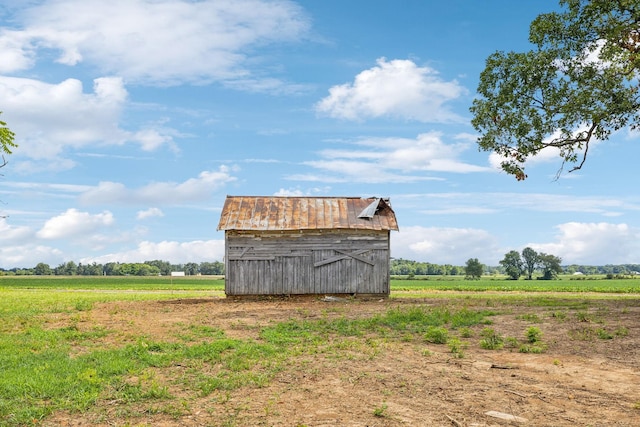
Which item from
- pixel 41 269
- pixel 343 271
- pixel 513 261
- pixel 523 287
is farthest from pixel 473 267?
pixel 41 269

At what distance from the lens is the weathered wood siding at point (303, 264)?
102ft

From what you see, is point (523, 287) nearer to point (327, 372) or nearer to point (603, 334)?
point (603, 334)

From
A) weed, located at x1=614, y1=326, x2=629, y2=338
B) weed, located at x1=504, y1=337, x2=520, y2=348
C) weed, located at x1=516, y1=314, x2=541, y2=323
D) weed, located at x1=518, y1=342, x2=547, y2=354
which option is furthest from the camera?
weed, located at x1=516, y1=314, x2=541, y2=323

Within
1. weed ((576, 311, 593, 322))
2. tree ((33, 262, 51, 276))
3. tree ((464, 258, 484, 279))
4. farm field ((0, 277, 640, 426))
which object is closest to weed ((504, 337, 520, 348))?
farm field ((0, 277, 640, 426))

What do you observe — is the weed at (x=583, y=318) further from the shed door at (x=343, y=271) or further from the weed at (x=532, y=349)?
the shed door at (x=343, y=271)

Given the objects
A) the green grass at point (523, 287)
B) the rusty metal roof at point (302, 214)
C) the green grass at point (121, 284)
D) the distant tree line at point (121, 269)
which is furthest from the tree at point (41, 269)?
the rusty metal roof at point (302, 214)

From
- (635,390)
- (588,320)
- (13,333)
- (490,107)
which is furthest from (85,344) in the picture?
(490,107)

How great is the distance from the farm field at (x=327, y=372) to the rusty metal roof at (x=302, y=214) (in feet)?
41.0

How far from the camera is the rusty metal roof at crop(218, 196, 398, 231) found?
31.4 meters

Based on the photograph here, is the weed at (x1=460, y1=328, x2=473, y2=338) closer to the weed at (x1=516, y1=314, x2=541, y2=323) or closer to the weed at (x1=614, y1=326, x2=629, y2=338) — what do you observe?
the weed at (x1=516, y1=314, x2=541, y2=323)

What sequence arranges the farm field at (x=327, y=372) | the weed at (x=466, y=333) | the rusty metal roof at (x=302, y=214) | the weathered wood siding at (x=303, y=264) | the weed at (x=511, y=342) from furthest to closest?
the rusty metal roof at (x=302, y=214) → the weathered wood siding at (x=303, y=264) → the weed at (x=466, y=333) → the weed at (x=511, y=342) → the farm field at (x=327, y=372)

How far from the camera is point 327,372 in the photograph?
11125mm

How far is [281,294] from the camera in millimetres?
31000

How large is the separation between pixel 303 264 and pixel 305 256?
0.48 metres
